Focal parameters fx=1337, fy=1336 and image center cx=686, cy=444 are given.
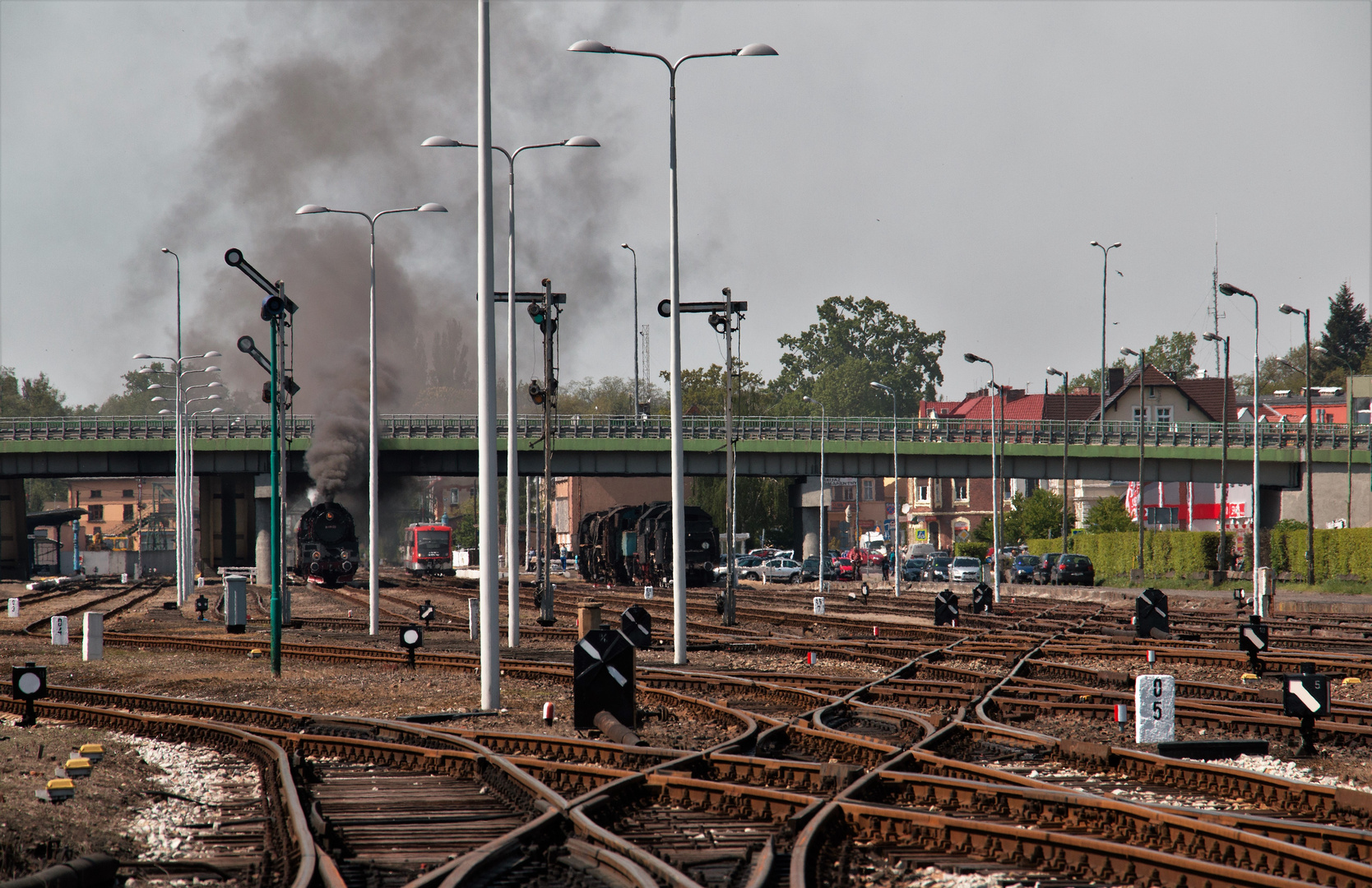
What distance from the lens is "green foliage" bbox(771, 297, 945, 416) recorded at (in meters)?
166

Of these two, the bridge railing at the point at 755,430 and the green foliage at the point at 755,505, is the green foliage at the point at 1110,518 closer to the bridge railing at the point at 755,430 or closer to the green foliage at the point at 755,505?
the bridge railing at the point at 755,430

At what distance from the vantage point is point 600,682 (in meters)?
15.6

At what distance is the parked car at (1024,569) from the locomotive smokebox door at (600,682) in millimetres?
54699

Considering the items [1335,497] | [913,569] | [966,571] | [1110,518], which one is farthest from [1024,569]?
[1335,497]

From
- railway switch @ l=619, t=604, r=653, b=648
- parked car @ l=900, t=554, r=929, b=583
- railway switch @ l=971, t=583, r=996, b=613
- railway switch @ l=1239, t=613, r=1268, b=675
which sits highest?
railway switch @ l=619, t=604, r=653, b=648

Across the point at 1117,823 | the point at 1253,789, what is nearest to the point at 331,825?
the point at 1117,823

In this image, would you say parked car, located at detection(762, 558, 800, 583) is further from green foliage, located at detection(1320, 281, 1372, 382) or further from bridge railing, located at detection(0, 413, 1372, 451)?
green foliage, located at detection(1320, 281, 1372, 382)

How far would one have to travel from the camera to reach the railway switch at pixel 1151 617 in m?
28.7

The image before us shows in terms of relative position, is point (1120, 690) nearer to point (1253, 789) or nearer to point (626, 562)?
point (1253, 789)

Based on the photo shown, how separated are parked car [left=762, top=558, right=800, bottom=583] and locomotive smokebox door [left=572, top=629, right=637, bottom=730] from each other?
57512 millimetres

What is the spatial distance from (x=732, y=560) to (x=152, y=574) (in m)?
79.9

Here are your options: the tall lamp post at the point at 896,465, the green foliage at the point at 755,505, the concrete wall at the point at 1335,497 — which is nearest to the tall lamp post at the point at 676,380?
the tall lamp post at the point at 896,465

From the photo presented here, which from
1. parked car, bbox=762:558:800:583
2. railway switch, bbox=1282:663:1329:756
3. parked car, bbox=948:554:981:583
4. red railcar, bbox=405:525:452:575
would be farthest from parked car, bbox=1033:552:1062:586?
railway switch, bbox=1282:663:1329:756

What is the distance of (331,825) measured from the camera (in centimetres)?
1058
